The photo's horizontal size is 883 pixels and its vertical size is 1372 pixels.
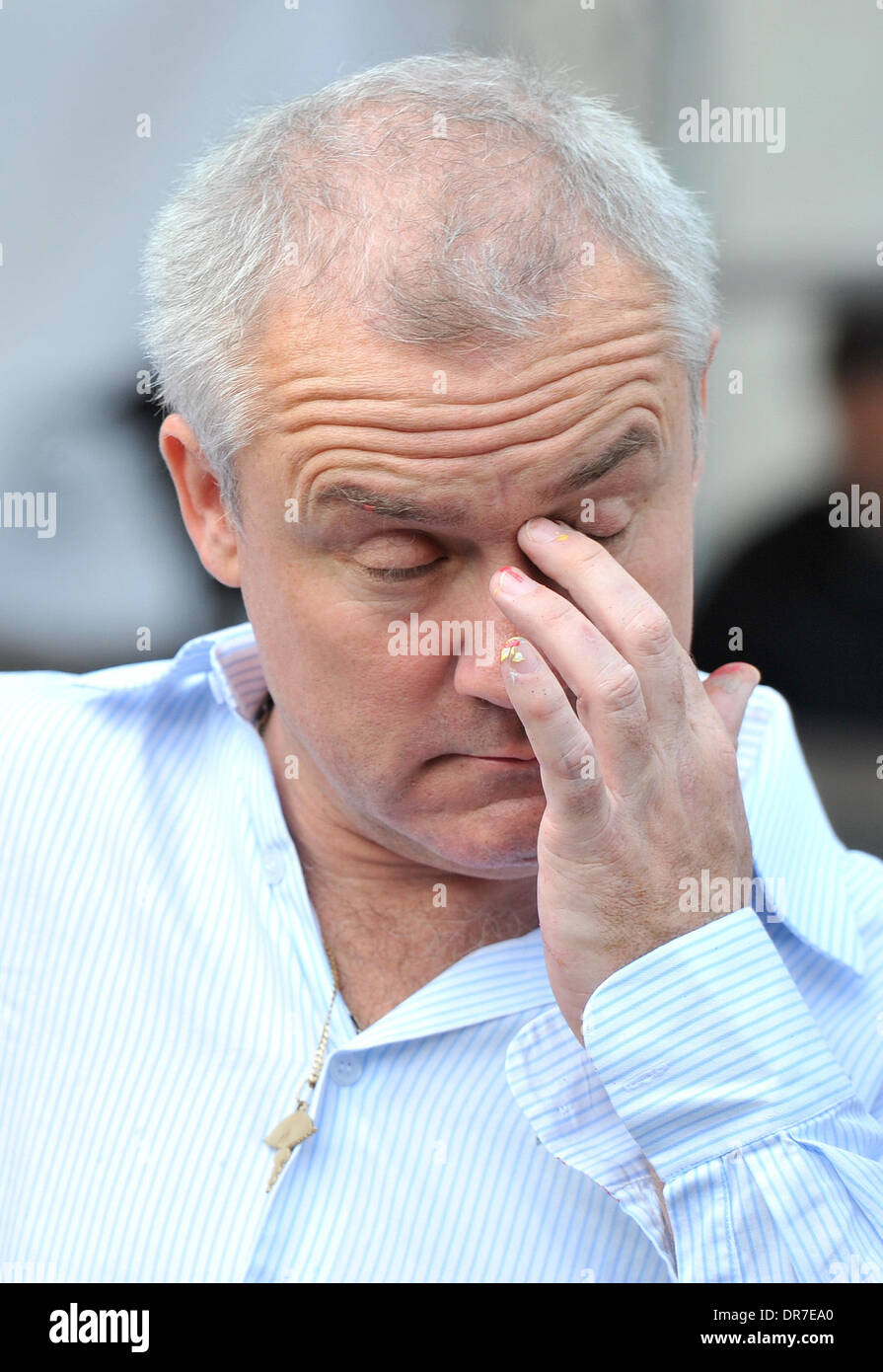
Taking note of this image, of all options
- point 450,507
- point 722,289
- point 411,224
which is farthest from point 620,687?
point 722,289

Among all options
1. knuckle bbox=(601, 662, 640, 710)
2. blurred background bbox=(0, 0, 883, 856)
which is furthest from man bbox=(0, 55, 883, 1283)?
blurred background bbox=(0, 0, 883, 856)

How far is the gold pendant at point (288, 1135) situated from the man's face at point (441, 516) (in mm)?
383

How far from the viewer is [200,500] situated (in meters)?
1.82

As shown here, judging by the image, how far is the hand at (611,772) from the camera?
1.29 meters

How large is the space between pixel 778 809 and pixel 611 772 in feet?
2.13

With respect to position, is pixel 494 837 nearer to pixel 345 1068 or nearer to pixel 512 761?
pixel 512 761

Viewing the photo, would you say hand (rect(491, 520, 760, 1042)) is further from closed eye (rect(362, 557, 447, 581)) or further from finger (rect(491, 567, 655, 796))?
closed eye (rect(362, 557, 447, 581))

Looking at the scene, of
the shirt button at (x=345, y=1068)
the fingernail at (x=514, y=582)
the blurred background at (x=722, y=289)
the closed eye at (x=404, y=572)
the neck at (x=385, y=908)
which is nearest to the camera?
the fingernail at (x=514, y=582)

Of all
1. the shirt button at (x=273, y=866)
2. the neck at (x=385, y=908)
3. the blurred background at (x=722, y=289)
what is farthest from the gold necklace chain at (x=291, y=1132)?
the blurred background at (x=722, y=289)

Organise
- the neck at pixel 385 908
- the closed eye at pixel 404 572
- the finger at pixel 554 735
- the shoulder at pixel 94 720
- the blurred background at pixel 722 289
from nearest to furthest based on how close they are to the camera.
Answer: the finger at pixel 554 735 → the closed eye at pixel 404 572 → the neck at pixel 385 908 → the shoulder at pixel 94 720 → the blurred background at pixel 722 289

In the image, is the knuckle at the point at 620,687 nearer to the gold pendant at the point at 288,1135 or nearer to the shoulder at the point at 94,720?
the gold pendant at the point at 288,1135

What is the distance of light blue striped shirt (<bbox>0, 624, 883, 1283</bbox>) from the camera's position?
1319 mm

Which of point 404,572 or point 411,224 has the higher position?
point 411,224

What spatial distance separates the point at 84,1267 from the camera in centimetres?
158
